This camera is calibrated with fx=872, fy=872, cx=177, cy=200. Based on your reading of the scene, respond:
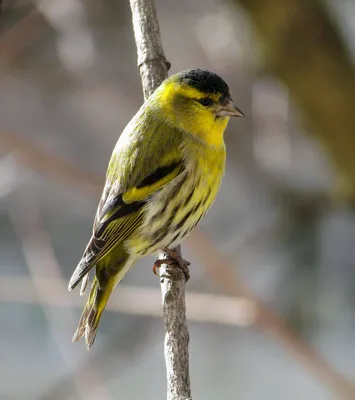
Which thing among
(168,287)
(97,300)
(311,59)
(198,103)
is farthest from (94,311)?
(311,59)

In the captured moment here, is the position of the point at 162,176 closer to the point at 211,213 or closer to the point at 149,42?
the point at 149,42

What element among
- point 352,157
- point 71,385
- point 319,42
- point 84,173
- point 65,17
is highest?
point 65,17

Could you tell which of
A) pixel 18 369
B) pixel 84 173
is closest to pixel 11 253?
pixel 18 369

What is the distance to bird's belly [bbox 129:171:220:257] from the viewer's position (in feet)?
8.27

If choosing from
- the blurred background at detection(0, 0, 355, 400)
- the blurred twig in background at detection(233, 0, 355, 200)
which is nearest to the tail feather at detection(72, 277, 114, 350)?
the blurred background at detection(0, 0, 355, 400)

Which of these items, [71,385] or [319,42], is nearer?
[319,42]

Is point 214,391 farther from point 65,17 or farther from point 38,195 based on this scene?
point 65,17

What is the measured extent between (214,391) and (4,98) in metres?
2.28

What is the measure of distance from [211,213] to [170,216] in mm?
2859

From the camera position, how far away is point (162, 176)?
2488 mm

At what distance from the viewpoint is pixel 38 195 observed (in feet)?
17.9

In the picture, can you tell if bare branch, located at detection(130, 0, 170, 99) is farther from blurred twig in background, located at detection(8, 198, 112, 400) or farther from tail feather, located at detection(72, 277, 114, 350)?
blurred twig in background, located at detection(8, 198, 112, 400)

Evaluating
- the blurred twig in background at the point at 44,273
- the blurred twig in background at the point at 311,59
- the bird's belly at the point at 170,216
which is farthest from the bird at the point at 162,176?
the blurred twig in background at the point at 44,273

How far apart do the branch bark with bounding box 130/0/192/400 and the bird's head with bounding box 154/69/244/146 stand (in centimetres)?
6
